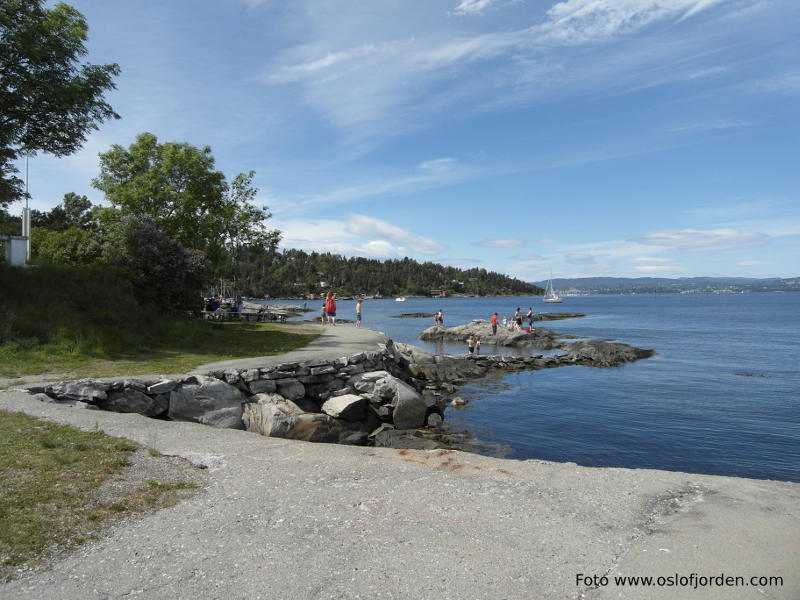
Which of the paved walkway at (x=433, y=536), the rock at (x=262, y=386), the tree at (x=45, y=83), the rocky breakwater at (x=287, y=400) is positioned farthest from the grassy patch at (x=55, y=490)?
the tree at (x=45, y=83)

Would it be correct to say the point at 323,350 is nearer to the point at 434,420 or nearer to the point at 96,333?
the point at 434,420

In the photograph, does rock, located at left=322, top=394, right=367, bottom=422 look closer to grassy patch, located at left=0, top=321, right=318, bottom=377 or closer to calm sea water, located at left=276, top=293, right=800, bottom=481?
calm sea water, located at left=276, top=293, right=800, bottom=481

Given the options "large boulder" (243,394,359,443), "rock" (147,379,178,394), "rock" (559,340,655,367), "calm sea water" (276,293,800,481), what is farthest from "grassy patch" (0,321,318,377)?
"rock" (559,340,655,367)

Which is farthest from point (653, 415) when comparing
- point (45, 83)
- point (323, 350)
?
point (45, 83)

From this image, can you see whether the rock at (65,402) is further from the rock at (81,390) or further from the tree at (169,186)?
the tree at (169,186)

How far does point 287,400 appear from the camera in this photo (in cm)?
1283

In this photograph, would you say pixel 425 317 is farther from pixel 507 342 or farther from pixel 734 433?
pixel 734 433

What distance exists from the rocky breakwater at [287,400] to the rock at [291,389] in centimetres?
3

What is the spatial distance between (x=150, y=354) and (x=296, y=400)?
15.9 feet

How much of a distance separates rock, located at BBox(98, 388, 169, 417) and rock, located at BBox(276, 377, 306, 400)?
10.2 feet

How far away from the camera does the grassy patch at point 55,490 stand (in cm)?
464

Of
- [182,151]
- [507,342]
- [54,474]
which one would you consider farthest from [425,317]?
[54,474]

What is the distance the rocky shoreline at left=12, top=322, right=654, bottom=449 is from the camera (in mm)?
10859

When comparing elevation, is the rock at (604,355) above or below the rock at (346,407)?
below
